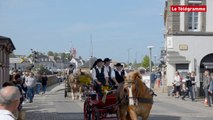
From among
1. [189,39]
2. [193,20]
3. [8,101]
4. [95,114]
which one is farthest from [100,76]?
[193,20]

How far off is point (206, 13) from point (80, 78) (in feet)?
40.1

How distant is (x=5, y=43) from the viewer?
1705 centimetres

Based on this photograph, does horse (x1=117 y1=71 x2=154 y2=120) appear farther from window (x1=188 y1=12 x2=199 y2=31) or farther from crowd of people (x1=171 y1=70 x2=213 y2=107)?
window (x1=188 y1=12 x2=199 y2=31)

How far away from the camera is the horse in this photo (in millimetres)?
11477

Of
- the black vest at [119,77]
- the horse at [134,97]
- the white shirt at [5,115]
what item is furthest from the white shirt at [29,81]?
the white shirt at [5,115]

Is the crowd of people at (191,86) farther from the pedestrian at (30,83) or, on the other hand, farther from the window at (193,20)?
the pedestrian at (30,83)

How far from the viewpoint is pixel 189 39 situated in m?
34.2

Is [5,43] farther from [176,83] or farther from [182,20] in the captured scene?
[182,20]

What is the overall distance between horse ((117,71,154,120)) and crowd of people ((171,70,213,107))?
497 inches

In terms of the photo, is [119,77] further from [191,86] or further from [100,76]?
[191,86]

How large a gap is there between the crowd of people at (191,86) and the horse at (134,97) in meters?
12.6

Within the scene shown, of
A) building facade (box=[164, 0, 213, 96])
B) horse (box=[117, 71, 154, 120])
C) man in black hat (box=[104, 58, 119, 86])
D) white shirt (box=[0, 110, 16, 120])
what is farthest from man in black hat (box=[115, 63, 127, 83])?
building facade (box=[164, 0, 213, 96])

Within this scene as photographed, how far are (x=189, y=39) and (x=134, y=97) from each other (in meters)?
23.4

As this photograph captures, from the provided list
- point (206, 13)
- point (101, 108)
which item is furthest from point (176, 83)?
point (101, 108)
